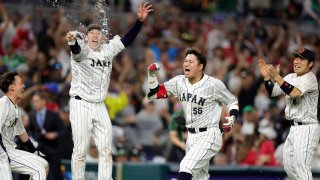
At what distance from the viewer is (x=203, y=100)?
572 inches

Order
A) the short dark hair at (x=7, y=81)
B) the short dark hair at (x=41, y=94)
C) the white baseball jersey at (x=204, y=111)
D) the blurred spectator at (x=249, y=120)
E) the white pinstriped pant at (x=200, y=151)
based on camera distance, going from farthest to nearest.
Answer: the blurred spectator at (x=249, y=120)
the short dark hair at (x=41, y=94)
the short dark hair at (x=7, y=81)
the white baseball jersey at (x=204, y=111)
the white pinstriped pant at (x=200, y=151)

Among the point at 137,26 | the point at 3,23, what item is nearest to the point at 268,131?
the point at 137,26

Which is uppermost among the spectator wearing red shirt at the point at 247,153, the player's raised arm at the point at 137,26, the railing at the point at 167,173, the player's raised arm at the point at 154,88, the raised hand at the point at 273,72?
the player's raised arm at the point at 137,26

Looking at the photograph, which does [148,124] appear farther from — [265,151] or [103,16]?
[103,16]

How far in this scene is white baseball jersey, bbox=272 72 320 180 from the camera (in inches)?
581

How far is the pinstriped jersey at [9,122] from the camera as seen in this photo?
14.3 metres

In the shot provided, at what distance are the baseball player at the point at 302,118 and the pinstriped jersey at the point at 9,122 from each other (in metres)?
3.49

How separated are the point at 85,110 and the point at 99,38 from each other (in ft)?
3.53

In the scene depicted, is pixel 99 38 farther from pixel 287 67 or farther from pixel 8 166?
pixel 287 67

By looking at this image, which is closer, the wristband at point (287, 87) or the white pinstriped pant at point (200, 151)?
the white pinstriped pant at point (200, 151)

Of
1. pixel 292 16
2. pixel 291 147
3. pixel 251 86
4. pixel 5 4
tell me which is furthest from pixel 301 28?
pixel 291 147

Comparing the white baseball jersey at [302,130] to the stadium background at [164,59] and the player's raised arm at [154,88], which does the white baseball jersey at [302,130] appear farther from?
the stadium background at [164,59]

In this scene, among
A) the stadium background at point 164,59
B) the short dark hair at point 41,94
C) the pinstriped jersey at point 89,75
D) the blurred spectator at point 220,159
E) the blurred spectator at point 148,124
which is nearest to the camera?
the pinstriped jersey at point 89,75

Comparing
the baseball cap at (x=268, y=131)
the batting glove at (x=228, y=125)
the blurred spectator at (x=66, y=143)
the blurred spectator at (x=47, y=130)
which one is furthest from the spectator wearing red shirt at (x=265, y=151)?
the batting glove at (x=228, y=125)
